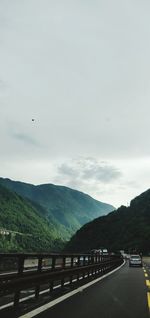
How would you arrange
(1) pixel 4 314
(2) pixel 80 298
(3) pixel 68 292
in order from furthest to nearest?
(3) pixel 68 292 < (2) pixel 80 298 < (1) pixel 4 314

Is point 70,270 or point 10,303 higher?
point 70,270

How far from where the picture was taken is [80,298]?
40.7 ft

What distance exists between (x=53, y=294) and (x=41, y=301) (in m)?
1.86

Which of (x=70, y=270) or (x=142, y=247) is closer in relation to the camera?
(x=70, y=270)

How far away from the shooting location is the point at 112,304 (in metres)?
11.3

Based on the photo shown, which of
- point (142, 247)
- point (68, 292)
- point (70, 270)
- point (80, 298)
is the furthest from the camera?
point (142, 247)

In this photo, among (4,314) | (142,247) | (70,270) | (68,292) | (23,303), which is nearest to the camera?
(4,314)

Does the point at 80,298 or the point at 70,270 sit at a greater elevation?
the point at 70,270

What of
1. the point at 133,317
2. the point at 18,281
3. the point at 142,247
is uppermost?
the point at 142,247

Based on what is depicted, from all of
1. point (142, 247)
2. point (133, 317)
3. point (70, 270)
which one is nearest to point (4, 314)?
A: point (133, 317)

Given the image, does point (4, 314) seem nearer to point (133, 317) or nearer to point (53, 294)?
point (133, 317)

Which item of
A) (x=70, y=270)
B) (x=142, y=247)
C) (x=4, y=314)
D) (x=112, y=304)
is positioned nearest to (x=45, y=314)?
(x=4, y=314)

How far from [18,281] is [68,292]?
4.73 m

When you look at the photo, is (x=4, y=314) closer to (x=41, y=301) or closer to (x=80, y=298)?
(x=41, y=301)
